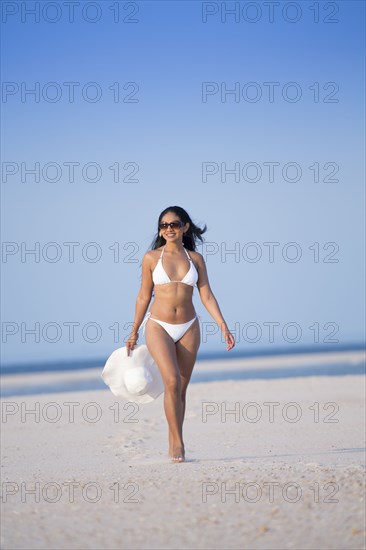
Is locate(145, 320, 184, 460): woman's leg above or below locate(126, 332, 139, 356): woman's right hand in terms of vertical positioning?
below

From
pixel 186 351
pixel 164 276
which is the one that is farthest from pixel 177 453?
pixel 164 276

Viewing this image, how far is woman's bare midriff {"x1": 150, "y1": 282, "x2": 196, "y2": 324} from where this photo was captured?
334 inches

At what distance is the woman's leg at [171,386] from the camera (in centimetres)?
825

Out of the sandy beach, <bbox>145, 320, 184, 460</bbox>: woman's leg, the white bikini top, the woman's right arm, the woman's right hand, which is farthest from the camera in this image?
the woman's right hand

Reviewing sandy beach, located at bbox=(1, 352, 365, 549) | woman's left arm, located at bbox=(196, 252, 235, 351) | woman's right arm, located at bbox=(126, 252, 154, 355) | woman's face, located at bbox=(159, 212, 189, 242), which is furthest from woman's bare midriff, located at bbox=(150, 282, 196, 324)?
sandy beach, located at bbox=(1, 352, 365, 549)

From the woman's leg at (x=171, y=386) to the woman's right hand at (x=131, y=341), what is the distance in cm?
35

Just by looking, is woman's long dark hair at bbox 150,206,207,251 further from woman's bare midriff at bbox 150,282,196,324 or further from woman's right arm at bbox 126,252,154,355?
woman's bare midriff at bbox 150,282,196,324

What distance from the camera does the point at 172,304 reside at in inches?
335

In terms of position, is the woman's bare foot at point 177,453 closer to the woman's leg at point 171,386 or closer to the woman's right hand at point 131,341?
the woman's leg at point 171,386

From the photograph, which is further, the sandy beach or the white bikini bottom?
the white bikini bottom

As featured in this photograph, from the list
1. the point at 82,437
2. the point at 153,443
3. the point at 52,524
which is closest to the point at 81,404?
the point at 82,437

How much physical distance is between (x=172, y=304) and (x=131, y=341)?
0.64m

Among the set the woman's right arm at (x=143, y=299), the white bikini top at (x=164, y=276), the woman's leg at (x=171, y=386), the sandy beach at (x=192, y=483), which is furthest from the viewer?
the woman's right arm at (x=143, y=299)

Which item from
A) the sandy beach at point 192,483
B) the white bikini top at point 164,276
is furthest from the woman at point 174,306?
the sandy beach at point 192,483
